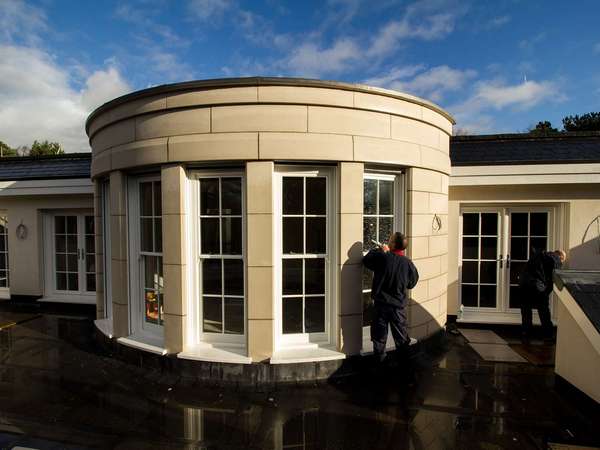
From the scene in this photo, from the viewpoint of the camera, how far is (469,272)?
20.9 ft

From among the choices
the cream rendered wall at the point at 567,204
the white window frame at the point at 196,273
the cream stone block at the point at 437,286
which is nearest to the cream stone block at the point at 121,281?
the white window frame at the point at 196,273

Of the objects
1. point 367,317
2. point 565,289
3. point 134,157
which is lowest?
point 367,317

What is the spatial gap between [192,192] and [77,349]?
337 centimetres

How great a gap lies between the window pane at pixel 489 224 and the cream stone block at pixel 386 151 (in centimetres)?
268

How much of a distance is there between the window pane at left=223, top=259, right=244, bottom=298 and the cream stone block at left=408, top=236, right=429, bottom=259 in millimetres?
2397

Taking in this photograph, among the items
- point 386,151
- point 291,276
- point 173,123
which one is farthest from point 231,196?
point 386,151

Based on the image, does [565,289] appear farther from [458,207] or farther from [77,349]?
[77,349]

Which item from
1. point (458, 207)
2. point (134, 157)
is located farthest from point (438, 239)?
point (134, 157)

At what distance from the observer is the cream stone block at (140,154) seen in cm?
411

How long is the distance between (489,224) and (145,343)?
6339 mm

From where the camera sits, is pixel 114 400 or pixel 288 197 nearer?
pixel 114 400

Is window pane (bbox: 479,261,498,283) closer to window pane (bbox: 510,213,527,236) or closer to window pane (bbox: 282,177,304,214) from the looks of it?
window pane (bbox: 510,213,527,236)

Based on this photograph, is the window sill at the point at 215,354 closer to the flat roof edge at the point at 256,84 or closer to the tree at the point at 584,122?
the flat roof edge at the point at 256,84

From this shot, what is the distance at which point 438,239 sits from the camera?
5.11 m
